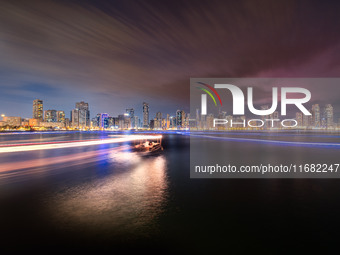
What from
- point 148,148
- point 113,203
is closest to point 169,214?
point 113,203

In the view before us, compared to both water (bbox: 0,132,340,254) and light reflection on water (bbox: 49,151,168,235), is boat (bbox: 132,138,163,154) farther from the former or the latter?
water (bbox: 0,132,340,254)

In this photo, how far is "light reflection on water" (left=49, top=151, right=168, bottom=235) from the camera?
5059mm

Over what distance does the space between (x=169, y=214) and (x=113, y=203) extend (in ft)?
6.23

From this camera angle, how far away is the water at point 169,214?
420cm

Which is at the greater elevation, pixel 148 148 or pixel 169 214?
pixel 169 214

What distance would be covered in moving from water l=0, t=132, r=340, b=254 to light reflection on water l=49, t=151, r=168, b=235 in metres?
0.02

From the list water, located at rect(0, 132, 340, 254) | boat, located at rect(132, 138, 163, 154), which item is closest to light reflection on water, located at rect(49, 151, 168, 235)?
water, located at rect(0, 132, 340, 254)

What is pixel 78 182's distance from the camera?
8977 millimetres

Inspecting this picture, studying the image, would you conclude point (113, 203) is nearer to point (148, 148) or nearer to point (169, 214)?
point (169, 214)

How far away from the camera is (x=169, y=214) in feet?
18.2

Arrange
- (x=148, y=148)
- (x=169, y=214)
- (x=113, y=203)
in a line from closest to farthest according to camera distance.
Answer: (x=169, y=214), (x=113, y=203), (x=148, y=148)

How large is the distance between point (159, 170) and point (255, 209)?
6210mm

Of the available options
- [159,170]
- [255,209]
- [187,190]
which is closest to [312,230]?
[255,209]

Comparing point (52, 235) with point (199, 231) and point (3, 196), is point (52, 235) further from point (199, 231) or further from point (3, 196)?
point (3, 196)
